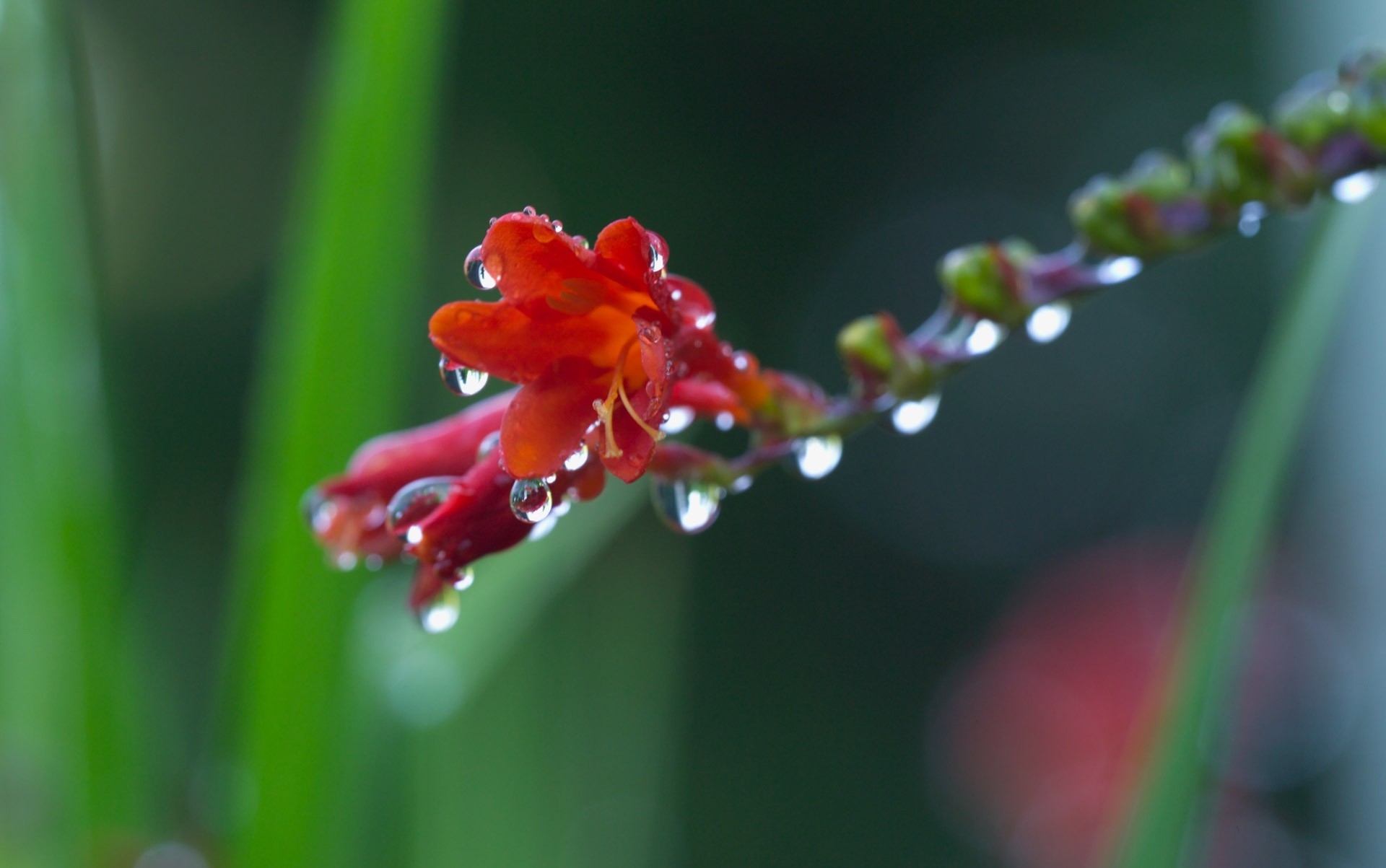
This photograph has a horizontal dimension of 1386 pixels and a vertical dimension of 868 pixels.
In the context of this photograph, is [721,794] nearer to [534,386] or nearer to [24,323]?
[24,323]

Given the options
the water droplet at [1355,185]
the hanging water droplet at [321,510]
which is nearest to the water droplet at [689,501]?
the hanging water droplet at [321,510]

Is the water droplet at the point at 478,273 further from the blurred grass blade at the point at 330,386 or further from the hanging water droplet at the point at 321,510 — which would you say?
the blurred grass blade at the point at 330,386

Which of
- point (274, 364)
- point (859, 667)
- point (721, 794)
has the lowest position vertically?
point (274, 364)

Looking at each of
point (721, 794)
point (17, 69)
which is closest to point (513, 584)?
point (17, 69)

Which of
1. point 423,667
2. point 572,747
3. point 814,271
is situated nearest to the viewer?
point 423,667

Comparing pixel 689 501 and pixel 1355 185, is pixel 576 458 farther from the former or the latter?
pixel 1355 185

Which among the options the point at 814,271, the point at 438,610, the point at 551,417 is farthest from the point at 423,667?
the point at 814,271
